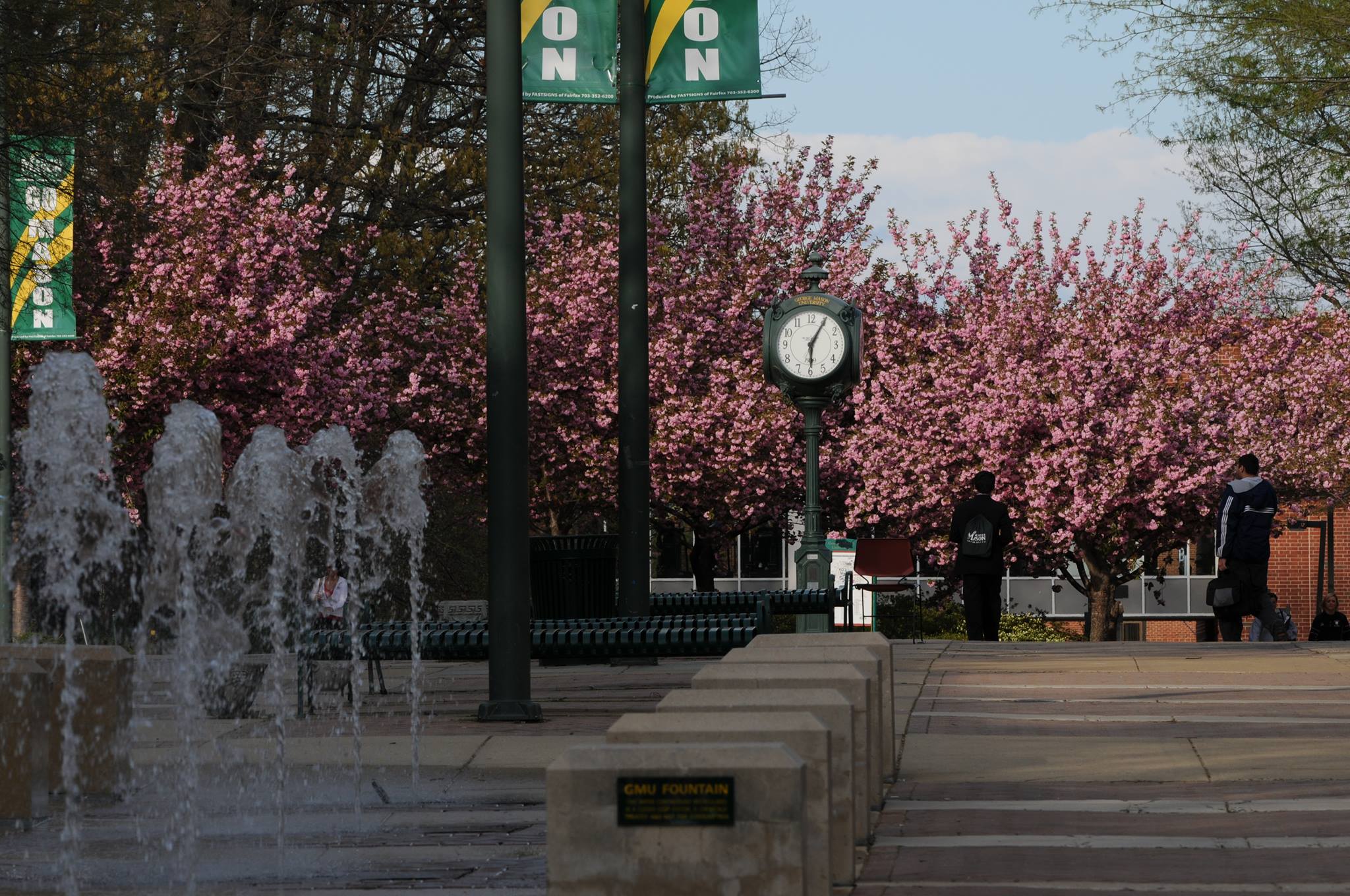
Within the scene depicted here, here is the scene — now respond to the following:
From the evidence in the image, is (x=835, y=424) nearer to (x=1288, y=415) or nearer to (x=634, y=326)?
(x=1288, y=415)

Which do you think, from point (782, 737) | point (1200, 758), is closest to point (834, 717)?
point (782, 737)

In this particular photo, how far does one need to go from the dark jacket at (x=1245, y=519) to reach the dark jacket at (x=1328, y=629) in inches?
282

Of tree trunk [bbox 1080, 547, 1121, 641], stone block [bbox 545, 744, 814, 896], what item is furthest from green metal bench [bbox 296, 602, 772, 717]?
tree trunk [bbox 1080, 547, 1121, 641]

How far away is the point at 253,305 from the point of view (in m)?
24.5

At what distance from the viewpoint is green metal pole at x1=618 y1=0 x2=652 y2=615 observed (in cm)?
1481

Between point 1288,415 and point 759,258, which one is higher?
point 759,258

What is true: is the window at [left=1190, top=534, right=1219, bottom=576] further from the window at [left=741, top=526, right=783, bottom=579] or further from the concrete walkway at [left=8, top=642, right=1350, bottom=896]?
the concrete walkway at [left=8, top=642, right=1350, bottom=896]

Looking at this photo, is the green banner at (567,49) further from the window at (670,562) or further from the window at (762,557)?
the window at (762,557)

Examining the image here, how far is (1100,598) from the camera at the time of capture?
2945 cm

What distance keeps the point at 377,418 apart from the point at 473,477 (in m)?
2.80

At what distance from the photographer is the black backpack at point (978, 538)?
18.7m

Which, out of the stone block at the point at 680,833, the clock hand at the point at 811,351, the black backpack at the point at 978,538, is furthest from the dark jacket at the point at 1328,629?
the stone block at the point at 680,833

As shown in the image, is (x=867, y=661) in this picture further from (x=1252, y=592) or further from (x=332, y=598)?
(x=332, y=598)

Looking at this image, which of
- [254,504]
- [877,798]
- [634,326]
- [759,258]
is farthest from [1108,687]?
[759,258]
